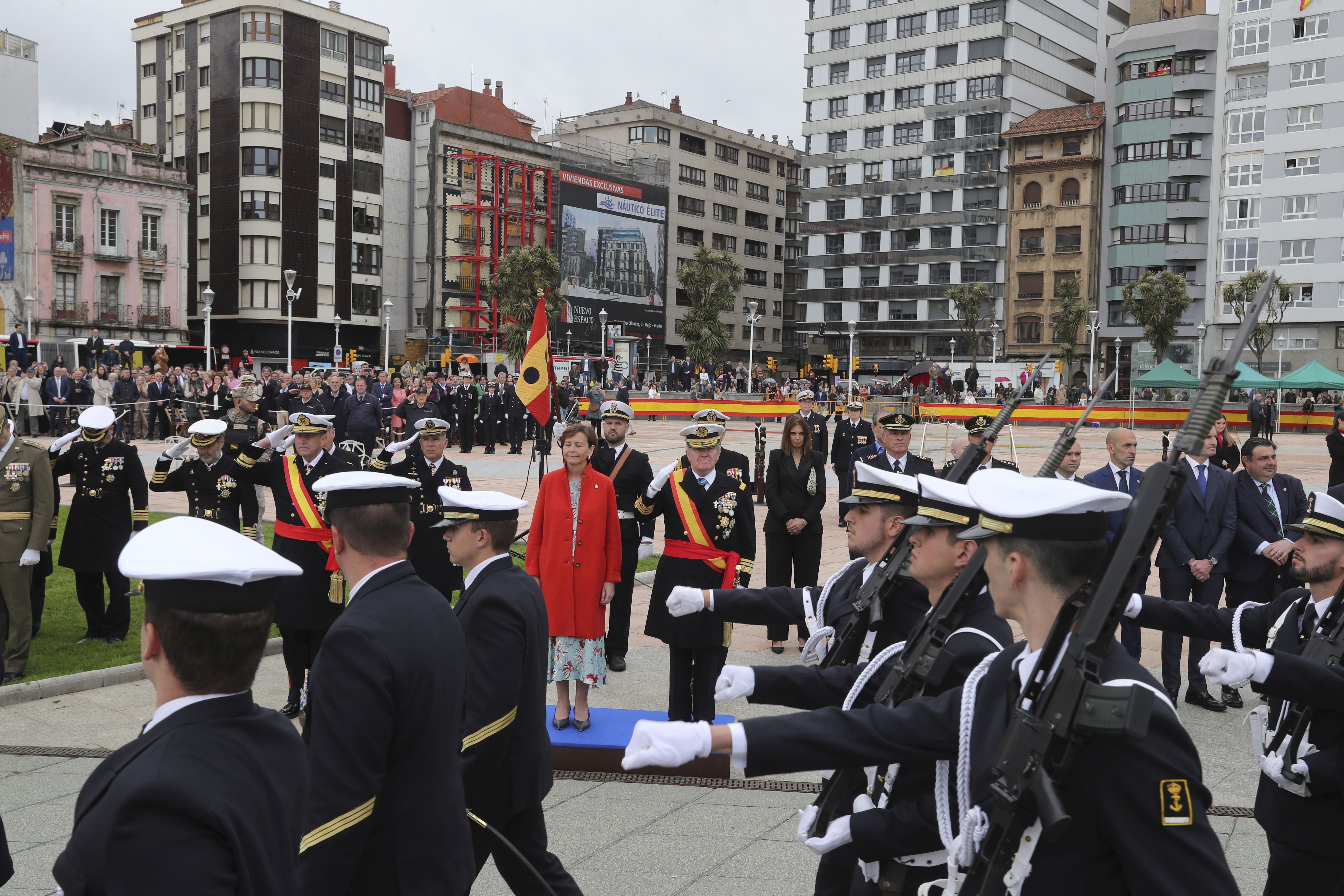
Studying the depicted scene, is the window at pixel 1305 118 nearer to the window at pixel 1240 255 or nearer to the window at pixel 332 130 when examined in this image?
the window at pixel 1240 255

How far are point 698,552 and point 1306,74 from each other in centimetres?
6822

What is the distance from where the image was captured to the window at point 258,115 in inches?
2473

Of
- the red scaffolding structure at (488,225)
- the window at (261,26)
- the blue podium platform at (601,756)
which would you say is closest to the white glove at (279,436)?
the blue podium platform at (601,756)

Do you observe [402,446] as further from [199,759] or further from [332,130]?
[332,130]

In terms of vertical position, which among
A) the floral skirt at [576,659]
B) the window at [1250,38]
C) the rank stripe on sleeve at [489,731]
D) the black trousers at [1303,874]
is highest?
the window at [1250,38]

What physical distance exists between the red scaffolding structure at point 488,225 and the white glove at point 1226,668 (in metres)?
70.4

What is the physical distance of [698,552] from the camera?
7.98 meters

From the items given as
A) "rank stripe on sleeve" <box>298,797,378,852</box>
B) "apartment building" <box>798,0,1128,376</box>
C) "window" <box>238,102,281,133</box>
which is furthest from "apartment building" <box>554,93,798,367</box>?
"rank stripe on sleeve" <box>298,797,378,852</box>

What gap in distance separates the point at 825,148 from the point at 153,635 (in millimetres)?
90711

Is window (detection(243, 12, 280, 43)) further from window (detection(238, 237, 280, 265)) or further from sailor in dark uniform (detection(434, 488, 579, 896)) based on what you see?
sailor in dark uniform (detection(434, 488, 579, 896))

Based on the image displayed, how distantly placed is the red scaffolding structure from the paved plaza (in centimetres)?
6449

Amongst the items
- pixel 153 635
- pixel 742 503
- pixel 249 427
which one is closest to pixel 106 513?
pixel 249 427

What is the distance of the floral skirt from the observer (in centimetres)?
738

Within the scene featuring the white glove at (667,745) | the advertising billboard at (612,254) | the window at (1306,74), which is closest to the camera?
the white glove at (667,745)
